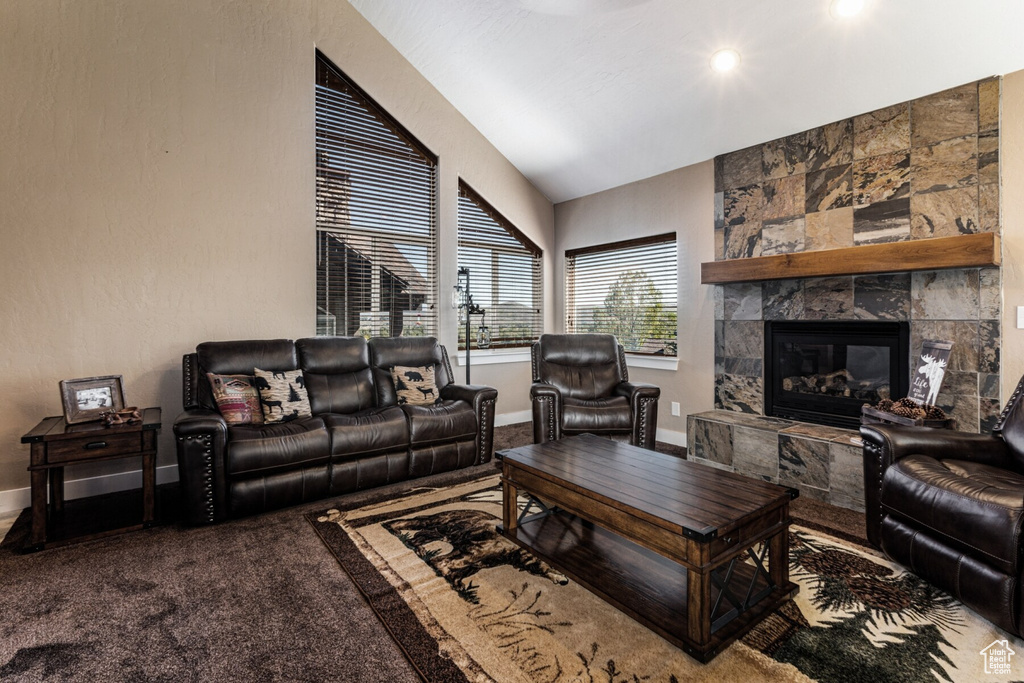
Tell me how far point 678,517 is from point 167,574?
216 cm

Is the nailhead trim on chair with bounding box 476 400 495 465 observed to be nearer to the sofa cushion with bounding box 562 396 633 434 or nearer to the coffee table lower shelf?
the sofa cushion with bounding box 562 396 633 434

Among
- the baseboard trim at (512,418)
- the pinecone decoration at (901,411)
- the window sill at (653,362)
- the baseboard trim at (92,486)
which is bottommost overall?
the baseboard trim at (92,486)

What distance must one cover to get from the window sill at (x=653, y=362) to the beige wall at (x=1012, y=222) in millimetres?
2196

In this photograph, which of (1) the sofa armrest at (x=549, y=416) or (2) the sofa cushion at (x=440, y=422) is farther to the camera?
(1) the sofa armrest at (x=549, y=416)

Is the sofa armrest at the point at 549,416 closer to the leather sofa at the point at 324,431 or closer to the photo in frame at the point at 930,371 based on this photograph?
the leather sofa at the point at 324,431

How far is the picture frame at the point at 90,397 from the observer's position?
8.96ft

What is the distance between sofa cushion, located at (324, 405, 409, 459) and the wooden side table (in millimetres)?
925

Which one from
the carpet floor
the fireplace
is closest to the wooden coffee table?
the carpet floor

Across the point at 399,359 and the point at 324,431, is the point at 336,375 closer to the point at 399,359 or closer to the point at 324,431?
the point at 399,359

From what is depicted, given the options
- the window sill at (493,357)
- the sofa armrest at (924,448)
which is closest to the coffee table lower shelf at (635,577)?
the sofa armrest at (924,448)

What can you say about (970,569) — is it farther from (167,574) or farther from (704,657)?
(167,574)

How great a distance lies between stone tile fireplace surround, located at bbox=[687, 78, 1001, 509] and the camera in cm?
299

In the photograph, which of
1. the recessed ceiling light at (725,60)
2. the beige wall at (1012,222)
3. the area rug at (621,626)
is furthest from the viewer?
the recessed ceiling light at (725,60)

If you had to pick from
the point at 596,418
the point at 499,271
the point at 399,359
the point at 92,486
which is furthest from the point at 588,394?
the point at 92,486
